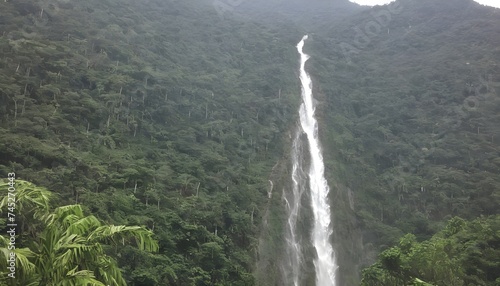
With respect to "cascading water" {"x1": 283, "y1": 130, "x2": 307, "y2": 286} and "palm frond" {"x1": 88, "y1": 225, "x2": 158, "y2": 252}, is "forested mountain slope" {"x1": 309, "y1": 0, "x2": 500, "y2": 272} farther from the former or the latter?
"palm frond" {"x1": 88, "y1": 225, "x2": 158, "y2": 252}

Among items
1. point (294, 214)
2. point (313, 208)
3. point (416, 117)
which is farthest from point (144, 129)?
point (416, 117)

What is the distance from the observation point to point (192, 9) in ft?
177

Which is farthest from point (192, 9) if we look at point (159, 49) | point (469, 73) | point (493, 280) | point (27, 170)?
point (493, 280)

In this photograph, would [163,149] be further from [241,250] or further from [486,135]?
[486,135]

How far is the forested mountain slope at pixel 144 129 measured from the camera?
1500 centimetres

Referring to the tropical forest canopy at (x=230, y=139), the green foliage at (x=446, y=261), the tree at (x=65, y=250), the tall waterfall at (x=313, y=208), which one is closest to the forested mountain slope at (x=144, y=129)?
the tropical forest canopy at (x=230, y=139)

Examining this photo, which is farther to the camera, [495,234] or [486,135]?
[486,135]

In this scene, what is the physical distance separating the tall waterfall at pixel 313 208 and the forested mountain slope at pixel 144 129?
2.00m

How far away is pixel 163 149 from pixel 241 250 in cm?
789

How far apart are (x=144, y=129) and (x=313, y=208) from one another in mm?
12608

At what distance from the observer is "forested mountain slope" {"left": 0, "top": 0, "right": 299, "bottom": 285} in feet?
49.2

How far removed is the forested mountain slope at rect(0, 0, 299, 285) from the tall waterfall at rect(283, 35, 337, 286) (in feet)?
6.57

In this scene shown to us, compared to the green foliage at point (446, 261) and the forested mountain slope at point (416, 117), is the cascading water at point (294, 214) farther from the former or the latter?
the green foliage at point (446, 261)

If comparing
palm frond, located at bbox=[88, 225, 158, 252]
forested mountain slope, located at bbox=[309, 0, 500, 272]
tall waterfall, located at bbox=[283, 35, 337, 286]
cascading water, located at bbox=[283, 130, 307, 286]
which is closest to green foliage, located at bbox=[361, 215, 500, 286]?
cascading water, located at bbox=[283, 130, 307, 286]
